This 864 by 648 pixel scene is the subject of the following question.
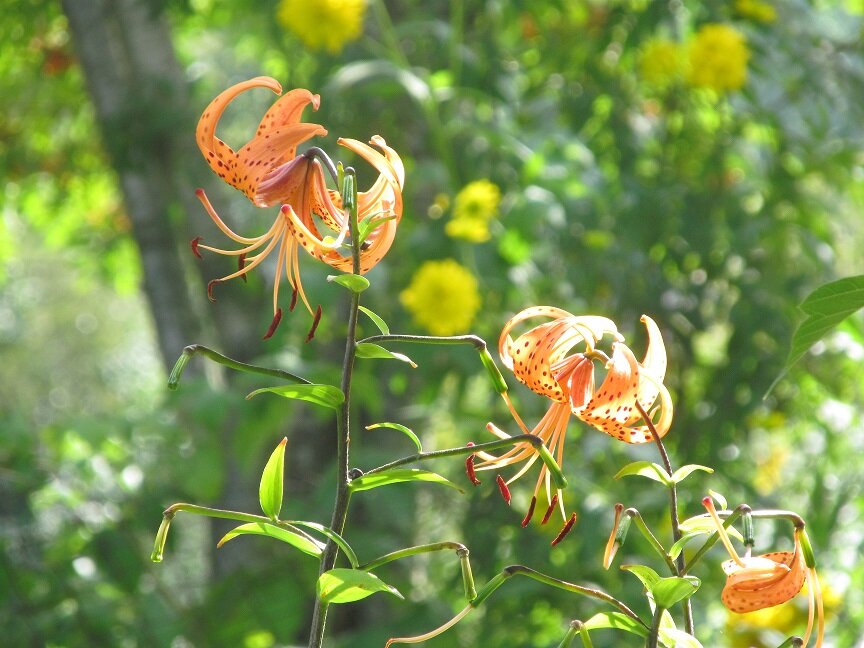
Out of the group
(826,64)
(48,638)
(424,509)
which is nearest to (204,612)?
(48,638)

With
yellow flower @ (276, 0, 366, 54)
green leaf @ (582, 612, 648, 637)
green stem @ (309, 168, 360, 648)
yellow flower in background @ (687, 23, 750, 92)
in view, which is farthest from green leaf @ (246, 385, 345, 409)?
yellow flower in background @ (687, 23, 750, 92)

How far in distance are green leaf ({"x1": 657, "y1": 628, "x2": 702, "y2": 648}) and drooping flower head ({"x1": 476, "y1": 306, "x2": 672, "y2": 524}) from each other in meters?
0.06

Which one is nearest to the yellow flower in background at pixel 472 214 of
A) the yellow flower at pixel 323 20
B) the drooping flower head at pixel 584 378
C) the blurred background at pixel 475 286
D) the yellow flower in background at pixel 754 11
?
the blurred background at pixel 475 286

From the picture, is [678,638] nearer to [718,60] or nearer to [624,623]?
[624,623]

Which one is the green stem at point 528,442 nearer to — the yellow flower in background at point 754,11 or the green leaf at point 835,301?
the green leaf at point 835,301

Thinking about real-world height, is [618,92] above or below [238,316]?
above

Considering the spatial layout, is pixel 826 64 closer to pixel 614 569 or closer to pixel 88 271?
pixel 614 569

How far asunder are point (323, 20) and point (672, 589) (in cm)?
119

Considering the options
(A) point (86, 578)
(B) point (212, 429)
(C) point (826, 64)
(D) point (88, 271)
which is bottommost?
(D) point (88, 271)

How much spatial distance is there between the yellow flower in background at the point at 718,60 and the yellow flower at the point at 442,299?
0.45 meters

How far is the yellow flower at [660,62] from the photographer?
166cm

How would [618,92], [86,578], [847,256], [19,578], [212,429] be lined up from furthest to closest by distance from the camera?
[847,256], [618,92], [86,578], [19,578], [212,429]

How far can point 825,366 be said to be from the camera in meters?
1.61

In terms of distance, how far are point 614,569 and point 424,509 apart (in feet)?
2.29
